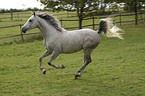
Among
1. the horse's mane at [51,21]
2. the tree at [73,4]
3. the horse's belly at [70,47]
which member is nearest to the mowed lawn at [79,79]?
the horse's belly at [70,47]

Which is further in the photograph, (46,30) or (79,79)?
(79,79)

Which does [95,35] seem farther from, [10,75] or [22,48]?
[22,48]

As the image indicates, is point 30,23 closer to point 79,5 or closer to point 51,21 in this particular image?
point 51,21

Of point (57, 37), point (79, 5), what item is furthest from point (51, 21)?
point (79, 5)

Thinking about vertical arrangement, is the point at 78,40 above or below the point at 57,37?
below

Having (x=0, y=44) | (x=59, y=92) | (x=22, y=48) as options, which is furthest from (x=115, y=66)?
(x=0, y=44)

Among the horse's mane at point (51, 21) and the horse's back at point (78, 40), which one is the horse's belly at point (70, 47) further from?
the horse's mane at point (51, 21)

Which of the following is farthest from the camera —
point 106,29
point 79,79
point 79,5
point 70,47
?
point 79,5

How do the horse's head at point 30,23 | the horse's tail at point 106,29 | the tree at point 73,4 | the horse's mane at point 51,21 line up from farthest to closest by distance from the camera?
the tree at point 73,4, the horse's tail at point 106,29, the horse's mane at point 51,21, the horse's head at point 30,23

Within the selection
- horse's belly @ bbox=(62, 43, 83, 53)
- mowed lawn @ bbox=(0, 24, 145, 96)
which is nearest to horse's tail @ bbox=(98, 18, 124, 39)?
horse's belly @ bbox=(62, 43, 83, 53)

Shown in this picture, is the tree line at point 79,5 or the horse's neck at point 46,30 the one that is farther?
the tree line at point 79,5

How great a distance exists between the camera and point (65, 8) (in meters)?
16.7

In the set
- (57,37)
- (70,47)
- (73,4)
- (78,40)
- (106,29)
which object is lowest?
(70,47)

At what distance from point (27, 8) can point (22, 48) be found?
36.5m
